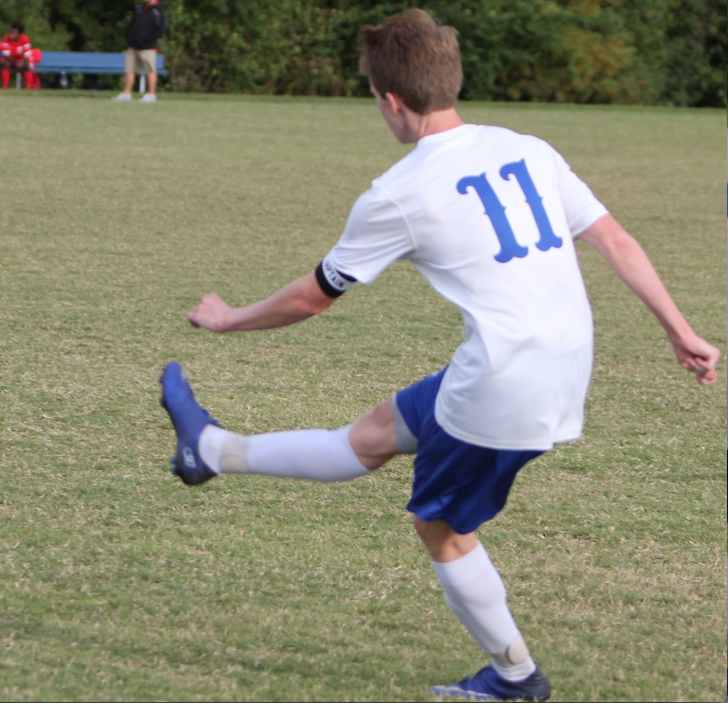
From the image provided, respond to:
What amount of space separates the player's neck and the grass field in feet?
4.24

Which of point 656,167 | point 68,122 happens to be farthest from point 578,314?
point 68,122

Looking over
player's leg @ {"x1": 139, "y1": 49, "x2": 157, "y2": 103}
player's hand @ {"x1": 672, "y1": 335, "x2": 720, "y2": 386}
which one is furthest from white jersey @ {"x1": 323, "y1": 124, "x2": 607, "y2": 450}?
player's leg @ {"x1": 139, "y1": 49, "x2": 157, "y2": 103}

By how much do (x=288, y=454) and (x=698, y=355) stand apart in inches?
37.8

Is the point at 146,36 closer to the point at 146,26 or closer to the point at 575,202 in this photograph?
the point at 146,26

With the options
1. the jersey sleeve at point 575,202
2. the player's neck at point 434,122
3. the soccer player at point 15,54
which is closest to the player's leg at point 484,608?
the jersey sleeve at point 575,202

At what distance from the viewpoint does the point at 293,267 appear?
783 cm

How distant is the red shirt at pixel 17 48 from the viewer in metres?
23.3

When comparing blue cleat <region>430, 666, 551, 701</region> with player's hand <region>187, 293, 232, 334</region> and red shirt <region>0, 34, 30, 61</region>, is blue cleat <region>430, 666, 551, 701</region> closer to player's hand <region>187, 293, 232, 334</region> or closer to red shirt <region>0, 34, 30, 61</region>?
player's hand <region>187, 293, 232, 334</region>

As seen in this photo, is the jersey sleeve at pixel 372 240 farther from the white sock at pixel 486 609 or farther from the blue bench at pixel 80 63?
the blue bench at pixel 80 63

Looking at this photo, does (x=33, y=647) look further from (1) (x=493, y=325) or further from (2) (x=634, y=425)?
(2) (x=634, y=425)

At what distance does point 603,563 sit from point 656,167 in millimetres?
11894

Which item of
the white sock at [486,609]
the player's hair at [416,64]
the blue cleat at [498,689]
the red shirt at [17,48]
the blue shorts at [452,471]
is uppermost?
the player's hair at [416,64]

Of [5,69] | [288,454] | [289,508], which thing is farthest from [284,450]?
[5,69]

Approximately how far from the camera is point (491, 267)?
88.8 inches
